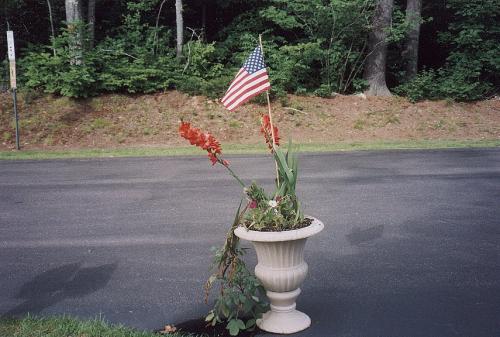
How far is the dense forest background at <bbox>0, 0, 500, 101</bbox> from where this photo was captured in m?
19.7

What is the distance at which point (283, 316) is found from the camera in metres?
4.23

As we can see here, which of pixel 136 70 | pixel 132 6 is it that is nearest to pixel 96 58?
pixel 136 70

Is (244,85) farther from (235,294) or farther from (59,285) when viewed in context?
(59,285)

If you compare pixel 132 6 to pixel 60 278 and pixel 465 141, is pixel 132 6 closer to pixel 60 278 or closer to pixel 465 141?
pixel 465 141

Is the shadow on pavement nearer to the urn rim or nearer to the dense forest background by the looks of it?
the urn rim

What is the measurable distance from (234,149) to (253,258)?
29.7 feet

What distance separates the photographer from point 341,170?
38.0ft

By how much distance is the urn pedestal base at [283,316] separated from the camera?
4.19 metres

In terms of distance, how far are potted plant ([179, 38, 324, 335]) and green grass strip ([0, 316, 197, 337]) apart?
49 cm

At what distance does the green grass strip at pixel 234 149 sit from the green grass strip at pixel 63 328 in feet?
32.8

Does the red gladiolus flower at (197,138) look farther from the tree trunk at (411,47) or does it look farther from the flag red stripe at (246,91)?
the tree trunk at (411,47)

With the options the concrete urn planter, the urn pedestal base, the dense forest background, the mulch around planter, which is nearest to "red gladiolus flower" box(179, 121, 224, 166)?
the concrete urn planter

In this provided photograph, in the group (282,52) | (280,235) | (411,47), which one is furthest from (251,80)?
(411,47)

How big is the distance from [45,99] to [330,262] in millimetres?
16012
